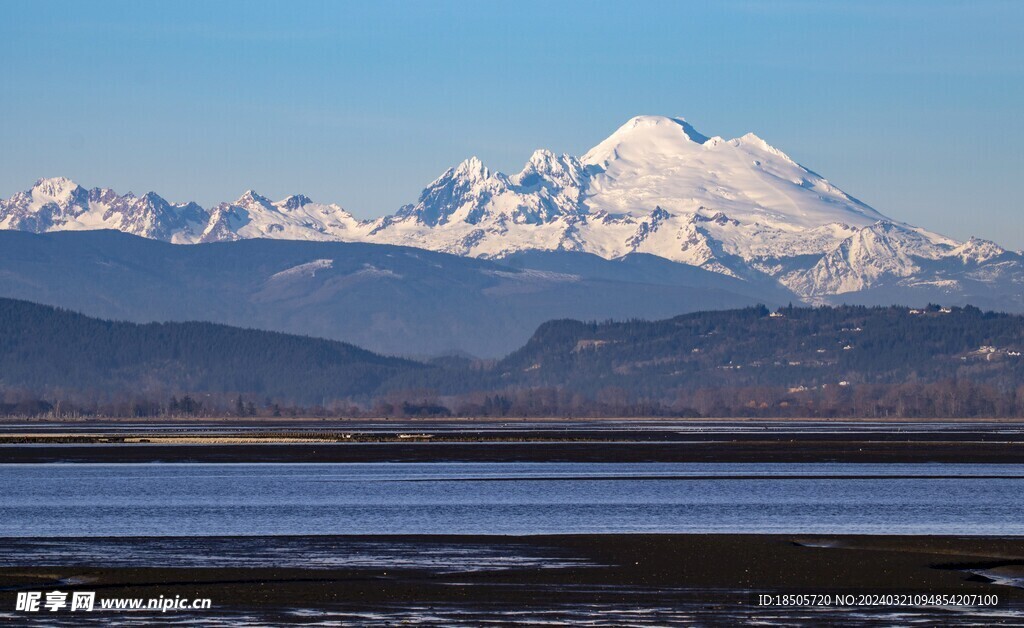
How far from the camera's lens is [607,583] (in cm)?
5012

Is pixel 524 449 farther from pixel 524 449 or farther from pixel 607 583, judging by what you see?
pixel 607 583

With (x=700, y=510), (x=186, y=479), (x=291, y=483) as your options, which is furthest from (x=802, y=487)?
(x=186, y=479)

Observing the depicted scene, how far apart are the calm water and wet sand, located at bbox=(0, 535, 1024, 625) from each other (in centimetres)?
919

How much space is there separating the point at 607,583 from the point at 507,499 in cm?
3783

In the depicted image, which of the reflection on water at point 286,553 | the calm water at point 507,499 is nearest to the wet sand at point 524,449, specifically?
the calm water at point 507,499

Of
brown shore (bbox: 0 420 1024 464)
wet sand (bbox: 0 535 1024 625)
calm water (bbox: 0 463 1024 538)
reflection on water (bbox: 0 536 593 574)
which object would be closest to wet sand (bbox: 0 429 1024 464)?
brown shore (bbox: 0 420 1024 464)

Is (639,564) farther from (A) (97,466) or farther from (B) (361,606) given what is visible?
(A) (97,466)

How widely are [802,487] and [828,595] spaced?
169ft

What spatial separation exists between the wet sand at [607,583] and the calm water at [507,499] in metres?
9.19

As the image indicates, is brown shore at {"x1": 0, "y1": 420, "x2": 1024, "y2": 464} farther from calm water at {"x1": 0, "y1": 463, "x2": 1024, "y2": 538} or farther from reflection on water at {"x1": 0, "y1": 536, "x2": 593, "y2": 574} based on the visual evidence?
reflection on water at {"x1": 0, "y1": 536, "x2": 593, "y2": 574}

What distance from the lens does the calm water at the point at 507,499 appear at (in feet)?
229

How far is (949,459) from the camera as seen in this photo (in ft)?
443

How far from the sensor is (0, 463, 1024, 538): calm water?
69875 millimetres

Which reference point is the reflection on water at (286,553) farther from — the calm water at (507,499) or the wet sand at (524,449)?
the wet sand at (524,449)
